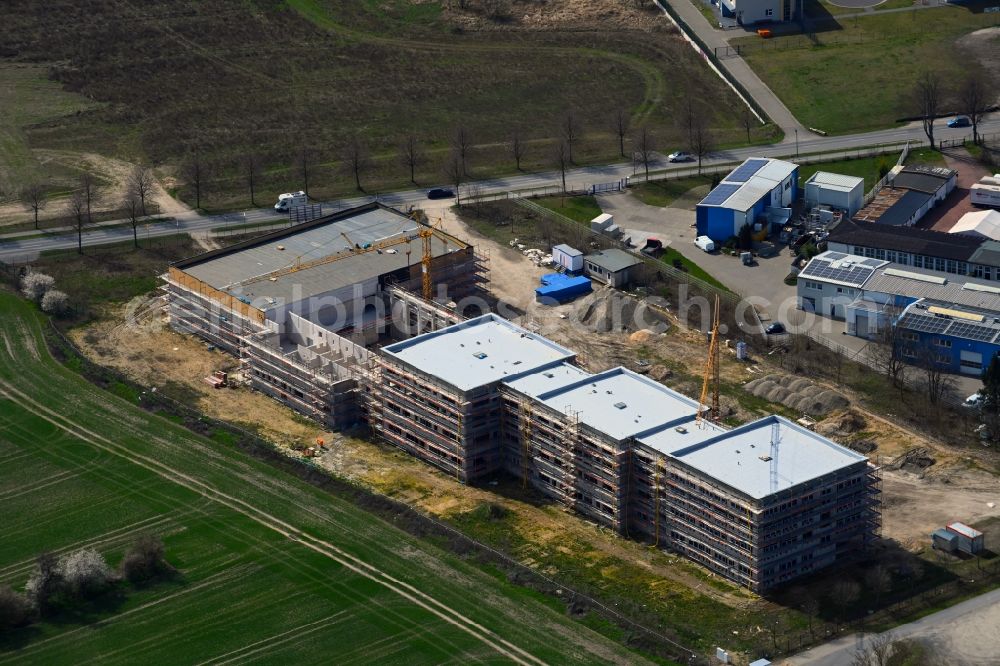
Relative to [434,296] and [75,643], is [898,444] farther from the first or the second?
[75,643]

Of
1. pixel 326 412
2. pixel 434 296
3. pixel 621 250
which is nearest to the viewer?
pixel 326 412

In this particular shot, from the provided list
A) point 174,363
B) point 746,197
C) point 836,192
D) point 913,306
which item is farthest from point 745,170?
point 174,363

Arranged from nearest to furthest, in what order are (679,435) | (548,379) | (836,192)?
(679,435) < (548,379) < (836,192)

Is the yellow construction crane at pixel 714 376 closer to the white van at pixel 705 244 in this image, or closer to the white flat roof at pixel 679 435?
the white flat roof at pixel 679 435

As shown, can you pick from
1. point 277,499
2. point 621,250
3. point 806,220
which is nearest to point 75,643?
point 277,499

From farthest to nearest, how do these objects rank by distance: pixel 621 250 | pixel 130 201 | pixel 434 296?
pixel 130 201 < pixel 621 250 < pixel 434 296

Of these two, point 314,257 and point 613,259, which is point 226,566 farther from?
→ point 613,259
